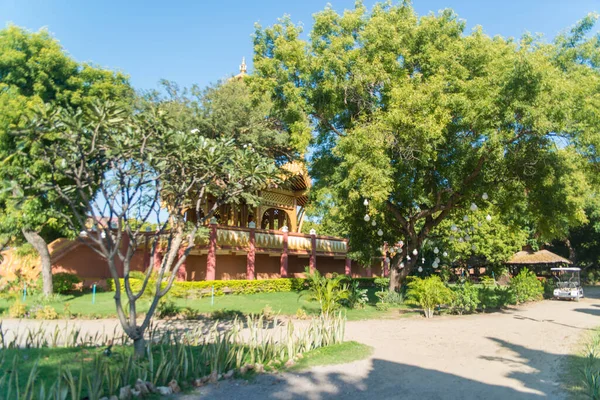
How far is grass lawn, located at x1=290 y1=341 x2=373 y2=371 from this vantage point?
7363 mm

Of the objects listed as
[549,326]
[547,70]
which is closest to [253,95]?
[547,70]

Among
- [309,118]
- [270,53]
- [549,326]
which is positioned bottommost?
[549,326]

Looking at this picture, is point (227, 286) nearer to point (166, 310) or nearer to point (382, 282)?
point (166, 310)

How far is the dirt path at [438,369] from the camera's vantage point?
19.5ft

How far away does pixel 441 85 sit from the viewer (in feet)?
43.8

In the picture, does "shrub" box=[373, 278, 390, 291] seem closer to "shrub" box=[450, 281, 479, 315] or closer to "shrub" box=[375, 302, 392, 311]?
"shrub" box=[375, 302, 392, 311]

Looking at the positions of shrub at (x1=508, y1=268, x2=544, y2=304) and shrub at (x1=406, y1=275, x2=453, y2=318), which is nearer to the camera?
shrub at (x1=406, y1=275, x2=453, y2=318)

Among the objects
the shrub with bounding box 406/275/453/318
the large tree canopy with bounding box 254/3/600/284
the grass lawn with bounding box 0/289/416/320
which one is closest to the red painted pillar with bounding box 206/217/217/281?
the grass lawn with bounding box 0/289/416/320

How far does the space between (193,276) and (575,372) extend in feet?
65.6

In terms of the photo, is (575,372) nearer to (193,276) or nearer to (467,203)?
(467,203)

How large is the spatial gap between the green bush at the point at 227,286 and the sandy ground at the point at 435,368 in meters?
6.69

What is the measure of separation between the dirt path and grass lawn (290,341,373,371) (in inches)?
9.1

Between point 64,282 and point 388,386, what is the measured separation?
1826cm

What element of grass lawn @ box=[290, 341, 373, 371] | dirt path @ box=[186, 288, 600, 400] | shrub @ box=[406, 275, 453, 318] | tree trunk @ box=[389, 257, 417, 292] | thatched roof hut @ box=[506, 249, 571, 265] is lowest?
dirt path @ box=[186, 288, 600, 400]
